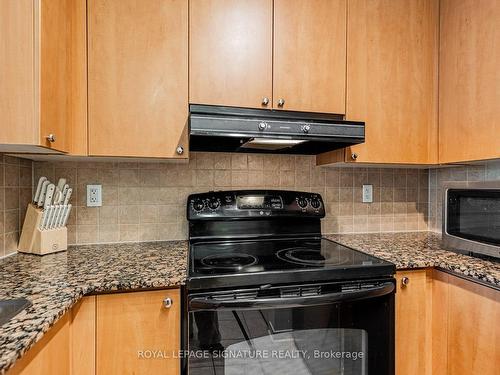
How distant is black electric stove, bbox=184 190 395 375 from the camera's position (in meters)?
1.06

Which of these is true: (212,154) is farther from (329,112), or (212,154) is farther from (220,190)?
(329,112)

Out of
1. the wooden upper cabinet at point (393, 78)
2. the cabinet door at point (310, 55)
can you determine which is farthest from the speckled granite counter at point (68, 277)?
the wooden upper cabinet at point (393, 78)

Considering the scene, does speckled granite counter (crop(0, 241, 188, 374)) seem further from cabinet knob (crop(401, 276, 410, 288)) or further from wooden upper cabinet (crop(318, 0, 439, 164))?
wooden upper cabinet (crop(318, 0, 439, 164))

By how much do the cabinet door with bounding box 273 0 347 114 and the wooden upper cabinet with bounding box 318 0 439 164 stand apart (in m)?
0.06

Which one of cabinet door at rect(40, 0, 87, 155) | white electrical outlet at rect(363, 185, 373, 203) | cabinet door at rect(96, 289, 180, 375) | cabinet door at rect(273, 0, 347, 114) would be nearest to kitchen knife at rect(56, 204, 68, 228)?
cabinet door at rect(40, 0, 87, 155)

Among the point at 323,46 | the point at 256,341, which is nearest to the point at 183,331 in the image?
the point at 256,341

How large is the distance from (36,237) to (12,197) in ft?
0.70

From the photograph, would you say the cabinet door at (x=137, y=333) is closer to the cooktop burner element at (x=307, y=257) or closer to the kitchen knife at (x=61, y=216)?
the cooktop burner element at (x=307, y=257)

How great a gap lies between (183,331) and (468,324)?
3.63 feet

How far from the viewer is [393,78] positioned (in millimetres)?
1605

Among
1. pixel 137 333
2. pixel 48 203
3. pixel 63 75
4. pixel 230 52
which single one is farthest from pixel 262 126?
pixel 48 203

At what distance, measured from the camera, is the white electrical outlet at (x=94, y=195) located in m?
1.59

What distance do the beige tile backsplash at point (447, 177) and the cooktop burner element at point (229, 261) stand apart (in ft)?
3.88

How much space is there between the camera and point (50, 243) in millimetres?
1390
